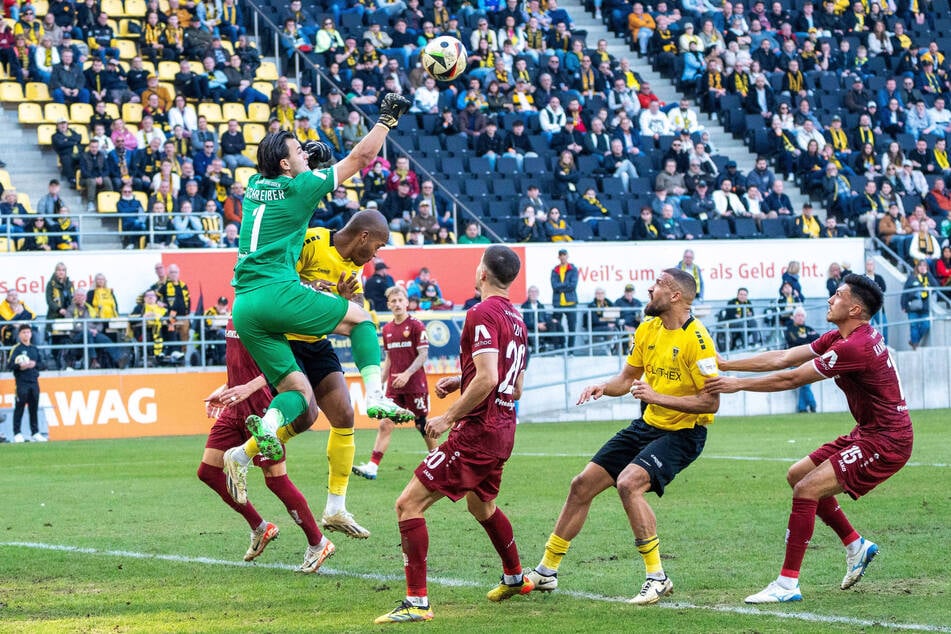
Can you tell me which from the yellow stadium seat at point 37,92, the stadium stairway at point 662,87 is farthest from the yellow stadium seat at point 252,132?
the stadium stairway at point 662,87

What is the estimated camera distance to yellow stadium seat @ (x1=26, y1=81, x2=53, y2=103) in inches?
1083

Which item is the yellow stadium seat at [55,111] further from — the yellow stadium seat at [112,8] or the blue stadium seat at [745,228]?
the blue stadium seat at [745,228]

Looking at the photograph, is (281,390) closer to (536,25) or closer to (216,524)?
(216,524)

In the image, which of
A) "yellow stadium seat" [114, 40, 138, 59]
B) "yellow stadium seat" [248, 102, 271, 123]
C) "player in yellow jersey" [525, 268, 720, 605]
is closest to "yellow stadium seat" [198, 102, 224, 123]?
"yellow stadium seat" [248, 102, 271, 123]

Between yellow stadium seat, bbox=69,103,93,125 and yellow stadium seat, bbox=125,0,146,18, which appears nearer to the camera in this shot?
yellow stadium seat, bbox=69,103,93,125

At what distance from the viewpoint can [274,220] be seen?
8.36 m

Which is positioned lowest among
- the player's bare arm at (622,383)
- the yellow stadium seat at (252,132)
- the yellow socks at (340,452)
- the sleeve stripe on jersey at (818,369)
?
the yellow socks at (340,452)

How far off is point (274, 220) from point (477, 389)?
179 centimetres

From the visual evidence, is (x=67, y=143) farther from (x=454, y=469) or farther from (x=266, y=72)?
(x=454, y=469)

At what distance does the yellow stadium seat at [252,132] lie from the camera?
28283 mm

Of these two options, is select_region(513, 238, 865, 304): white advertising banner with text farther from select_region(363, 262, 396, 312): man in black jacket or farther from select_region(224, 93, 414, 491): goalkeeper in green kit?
select_region(224, 93, 414, 491): goalkeeper in green kit

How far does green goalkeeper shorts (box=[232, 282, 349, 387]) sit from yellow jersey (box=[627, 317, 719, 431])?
1882 millimetres

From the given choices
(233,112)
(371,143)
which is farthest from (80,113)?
(371,143)

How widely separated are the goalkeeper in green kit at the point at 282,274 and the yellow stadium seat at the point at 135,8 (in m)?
22.6
